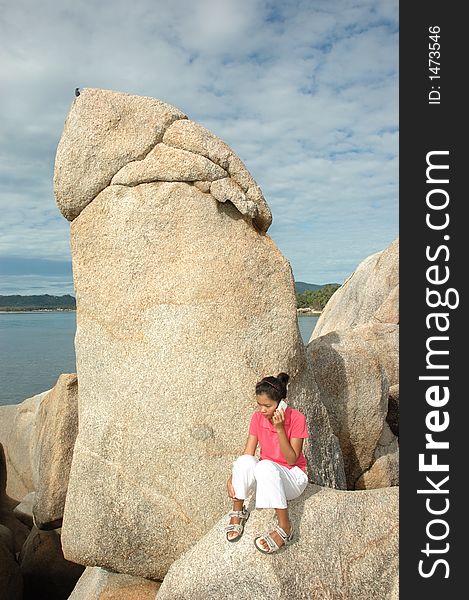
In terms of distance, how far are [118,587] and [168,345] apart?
2114 mm

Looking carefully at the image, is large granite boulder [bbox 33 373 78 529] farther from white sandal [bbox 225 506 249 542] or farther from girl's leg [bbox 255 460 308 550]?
girl's leg [bbox 255 460 308 550]

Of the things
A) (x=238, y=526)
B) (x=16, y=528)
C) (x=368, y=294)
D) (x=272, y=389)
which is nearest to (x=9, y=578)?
(x=16, y=528)

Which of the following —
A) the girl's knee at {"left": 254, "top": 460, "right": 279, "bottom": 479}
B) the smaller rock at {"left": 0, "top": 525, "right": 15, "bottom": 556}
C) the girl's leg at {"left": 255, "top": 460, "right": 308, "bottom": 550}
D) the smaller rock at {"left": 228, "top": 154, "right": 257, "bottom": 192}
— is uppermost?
the smaller rock at {"left": 228, "top": 154, "right": 257, "bottom": 192}

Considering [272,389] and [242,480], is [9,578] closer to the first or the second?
[242,480]

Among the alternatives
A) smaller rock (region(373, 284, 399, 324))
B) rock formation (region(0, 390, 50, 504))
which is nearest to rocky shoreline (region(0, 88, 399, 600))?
rock formation (region(0, 390, 50, 504))

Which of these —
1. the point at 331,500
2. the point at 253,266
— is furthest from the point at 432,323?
the point at 253,266

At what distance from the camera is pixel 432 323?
4.26 meters

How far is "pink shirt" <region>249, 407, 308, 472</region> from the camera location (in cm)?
441

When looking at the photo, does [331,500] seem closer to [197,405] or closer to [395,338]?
[197,405]

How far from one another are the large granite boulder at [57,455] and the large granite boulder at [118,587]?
1502 mm

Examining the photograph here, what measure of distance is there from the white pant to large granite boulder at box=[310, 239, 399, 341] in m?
8.98

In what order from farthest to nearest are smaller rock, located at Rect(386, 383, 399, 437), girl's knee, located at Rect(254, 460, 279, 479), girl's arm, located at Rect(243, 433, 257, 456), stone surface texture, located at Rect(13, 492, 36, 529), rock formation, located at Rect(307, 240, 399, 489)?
stone surface texture, located at Rect(13, 492, 36, 529)
smaller rock, located at Rect(386, 383, 399, 437)
rock formation, located at Rect(307, 240, 399, 489)
girl's arm, located at Rect(243, 433, 257, 456)
girl's knee, located at Rect(254, 460, 279, 479)

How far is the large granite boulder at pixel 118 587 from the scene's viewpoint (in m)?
5.31

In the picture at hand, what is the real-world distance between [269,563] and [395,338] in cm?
604
